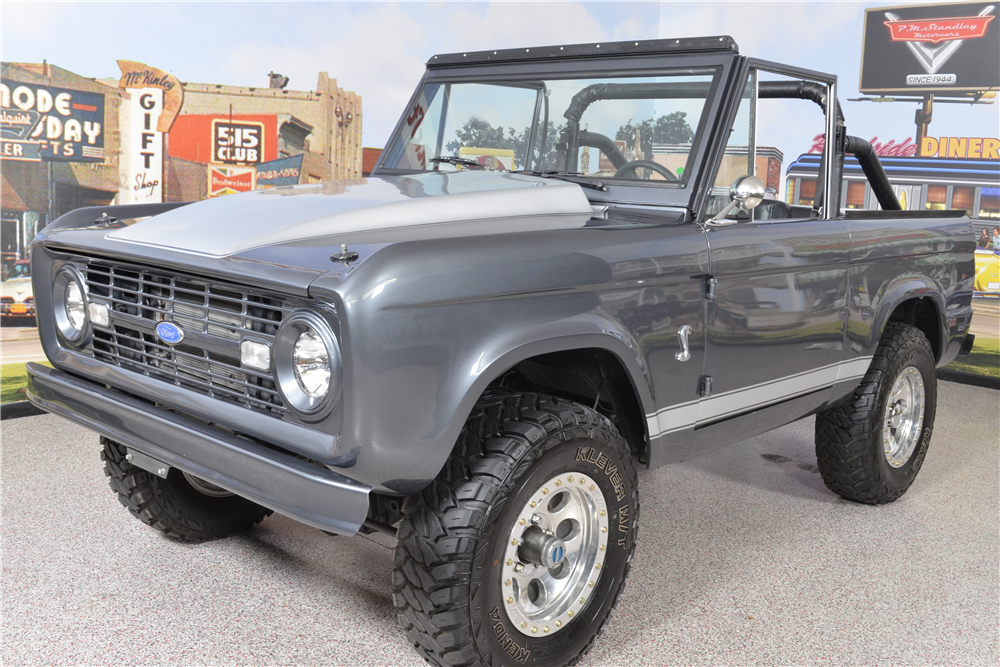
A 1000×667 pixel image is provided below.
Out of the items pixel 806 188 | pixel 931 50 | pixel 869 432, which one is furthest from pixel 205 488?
pixel 931 50

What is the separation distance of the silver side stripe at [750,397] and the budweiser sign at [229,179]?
4.41m

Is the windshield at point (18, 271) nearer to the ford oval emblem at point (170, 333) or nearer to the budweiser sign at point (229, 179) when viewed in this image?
the budweiser sign at point (229, 179)

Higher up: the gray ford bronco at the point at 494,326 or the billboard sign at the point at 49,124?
the billboard sign at the point at 49,124

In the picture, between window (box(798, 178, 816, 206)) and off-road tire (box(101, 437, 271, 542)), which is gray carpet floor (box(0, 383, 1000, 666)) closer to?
off-road tire (box(101, 437, 271, 542))

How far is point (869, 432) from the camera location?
3844 millimetres

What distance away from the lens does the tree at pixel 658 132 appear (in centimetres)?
310

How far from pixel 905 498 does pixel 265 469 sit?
3.39 meters

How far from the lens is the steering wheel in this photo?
3.06 meters

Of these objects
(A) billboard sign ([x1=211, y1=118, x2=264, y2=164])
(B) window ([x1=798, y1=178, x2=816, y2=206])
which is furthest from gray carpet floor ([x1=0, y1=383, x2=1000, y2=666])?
(A) billboard sign ([x1=211, y1=118, x2=264, y2=164])

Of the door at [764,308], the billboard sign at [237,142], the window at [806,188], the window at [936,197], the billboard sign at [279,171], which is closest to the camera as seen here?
the door at [764,308]

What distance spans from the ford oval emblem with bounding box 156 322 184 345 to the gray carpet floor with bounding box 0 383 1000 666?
0.97 meters

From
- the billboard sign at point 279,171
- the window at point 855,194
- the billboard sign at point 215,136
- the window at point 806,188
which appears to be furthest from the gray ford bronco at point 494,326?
the window at point 855,194

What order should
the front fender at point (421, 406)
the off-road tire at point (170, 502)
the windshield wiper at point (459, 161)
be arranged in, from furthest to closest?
the windshield wiper at point (459, 161) → the off-road tire at point (170, 502) → the front fender at point (421, 406)

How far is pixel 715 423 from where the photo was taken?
298 centimetres
